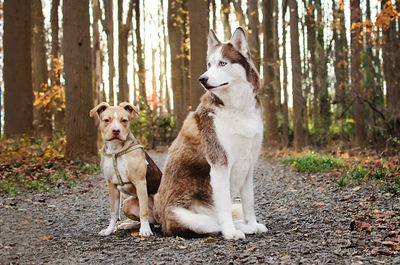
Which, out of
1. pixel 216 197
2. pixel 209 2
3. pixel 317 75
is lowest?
pixel 216 197

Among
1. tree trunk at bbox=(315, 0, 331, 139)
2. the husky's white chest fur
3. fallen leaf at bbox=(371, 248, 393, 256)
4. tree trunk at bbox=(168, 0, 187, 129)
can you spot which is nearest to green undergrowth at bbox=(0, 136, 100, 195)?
the husky's white chest fur

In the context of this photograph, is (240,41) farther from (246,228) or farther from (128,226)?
(128,226)

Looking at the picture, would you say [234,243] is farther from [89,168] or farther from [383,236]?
[89,168]

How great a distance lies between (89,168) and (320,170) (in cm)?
564

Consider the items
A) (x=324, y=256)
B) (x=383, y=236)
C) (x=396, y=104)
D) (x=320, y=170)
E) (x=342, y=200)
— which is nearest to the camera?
(x=324, y=256)

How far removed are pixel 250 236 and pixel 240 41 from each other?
2.15m

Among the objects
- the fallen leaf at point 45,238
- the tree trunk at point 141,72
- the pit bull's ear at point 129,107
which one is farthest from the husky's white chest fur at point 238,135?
the tree trunk at point 141,72

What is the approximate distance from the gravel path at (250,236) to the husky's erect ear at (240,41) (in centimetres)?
204

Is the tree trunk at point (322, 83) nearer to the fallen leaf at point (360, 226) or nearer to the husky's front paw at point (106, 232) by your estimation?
the fallen leaf at point (360, 226)

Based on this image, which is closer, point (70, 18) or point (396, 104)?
point (70, 18)

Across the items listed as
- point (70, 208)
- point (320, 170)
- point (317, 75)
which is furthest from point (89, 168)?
point (317, 75)

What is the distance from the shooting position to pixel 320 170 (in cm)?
876

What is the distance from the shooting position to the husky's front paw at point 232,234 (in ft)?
13.8

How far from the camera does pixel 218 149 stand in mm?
4250
